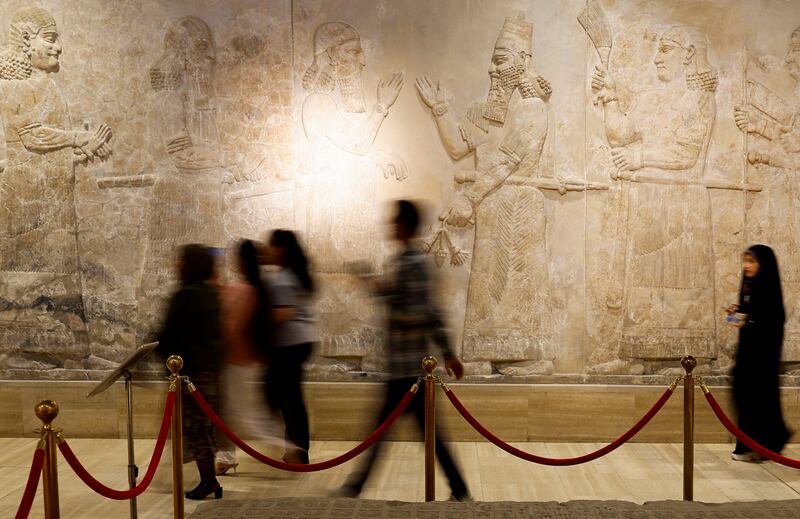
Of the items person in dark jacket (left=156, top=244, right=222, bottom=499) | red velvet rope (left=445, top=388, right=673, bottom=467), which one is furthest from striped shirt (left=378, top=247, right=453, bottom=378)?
person in dark jacket (left=156, top=244, right=222, bottom=499)

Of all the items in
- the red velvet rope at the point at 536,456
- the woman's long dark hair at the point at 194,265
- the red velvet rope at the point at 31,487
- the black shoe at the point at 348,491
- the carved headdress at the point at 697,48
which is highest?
the carved headdress at the point at 697,48

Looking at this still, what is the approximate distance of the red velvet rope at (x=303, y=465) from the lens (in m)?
4.21

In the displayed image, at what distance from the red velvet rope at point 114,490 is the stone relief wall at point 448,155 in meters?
2.69

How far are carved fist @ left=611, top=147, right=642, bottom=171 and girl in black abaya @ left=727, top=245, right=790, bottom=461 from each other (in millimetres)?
1202

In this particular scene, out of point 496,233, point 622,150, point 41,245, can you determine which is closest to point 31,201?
point 41,245

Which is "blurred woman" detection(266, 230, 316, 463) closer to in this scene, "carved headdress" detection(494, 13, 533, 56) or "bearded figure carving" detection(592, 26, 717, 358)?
"carved headdress" detection(494, 13, 533, 56)

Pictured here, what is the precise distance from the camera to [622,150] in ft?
21.3

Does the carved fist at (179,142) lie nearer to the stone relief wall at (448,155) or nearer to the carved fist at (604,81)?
the stone relief wall at (448,155)

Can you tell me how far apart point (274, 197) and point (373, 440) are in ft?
9.60

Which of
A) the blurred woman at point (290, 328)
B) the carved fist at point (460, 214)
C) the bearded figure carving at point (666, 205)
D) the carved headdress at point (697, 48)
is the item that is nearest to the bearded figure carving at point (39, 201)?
the blurred woman at point (290, 328)

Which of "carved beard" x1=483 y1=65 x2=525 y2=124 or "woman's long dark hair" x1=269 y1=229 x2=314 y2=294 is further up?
"carved beard" x1=483 y1=65 x2=525 y2=124

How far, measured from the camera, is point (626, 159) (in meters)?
6.48

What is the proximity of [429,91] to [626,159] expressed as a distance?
68.6 inches

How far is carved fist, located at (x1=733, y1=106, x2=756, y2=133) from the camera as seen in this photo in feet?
21.0
